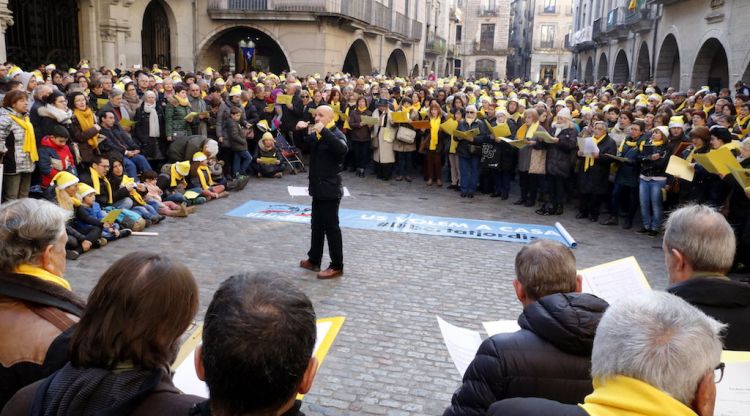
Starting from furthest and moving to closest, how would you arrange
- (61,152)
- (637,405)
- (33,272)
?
(61,152)
(33,272)
(637,405)

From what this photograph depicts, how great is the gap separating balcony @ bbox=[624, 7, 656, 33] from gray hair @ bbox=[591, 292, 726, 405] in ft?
99.6

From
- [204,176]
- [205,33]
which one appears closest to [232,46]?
[205,33]

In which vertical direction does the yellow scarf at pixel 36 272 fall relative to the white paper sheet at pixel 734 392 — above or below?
above

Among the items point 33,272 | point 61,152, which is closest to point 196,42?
point 61,152

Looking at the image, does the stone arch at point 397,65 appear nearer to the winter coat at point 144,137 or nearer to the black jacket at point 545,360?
the winter coat at point 144,137

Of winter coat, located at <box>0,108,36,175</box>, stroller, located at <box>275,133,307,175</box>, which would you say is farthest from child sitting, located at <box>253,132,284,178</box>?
winter coat, located at <box>0,108,36,175</box>

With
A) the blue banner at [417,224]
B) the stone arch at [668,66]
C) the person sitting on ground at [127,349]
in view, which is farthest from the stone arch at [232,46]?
the person sitting on ground at [127,349]

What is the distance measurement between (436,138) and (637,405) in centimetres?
1195

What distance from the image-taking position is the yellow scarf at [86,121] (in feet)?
32.6

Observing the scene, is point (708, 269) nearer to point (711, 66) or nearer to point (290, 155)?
point (290, 155)

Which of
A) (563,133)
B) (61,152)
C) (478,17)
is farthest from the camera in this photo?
(478,17)

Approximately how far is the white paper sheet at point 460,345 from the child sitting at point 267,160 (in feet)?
35.8

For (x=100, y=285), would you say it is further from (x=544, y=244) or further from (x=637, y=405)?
(x=544, y=244)

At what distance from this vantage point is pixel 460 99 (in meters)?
13.3
